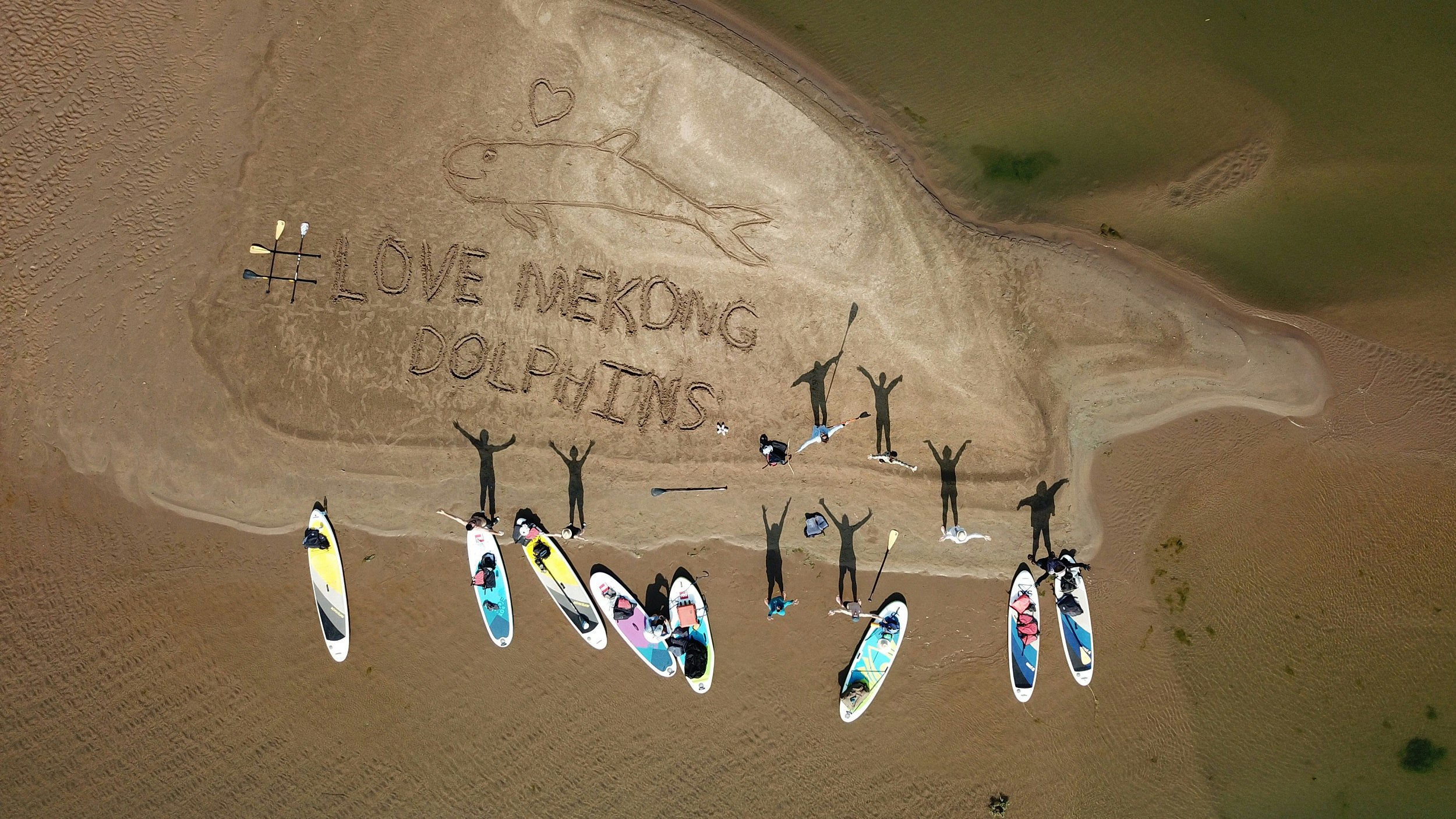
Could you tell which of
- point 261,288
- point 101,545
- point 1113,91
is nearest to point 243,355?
point 261,288

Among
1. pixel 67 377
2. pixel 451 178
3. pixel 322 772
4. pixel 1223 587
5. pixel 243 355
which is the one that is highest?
pixel 451 178

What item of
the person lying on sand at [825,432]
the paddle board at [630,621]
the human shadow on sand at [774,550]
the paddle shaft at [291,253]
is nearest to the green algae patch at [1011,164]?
the person lying on sand at [825,432]

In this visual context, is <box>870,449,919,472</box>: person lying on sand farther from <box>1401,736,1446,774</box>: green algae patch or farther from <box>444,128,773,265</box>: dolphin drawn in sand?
<box>1401,736,1446,774</box>: green algae patch

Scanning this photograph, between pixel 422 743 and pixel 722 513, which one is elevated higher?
pixel 722 513

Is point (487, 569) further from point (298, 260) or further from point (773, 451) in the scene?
point (298, 260)

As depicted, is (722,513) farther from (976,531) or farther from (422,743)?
(422,743)

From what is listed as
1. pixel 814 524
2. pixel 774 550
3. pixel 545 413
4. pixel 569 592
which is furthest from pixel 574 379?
pixel 814 524

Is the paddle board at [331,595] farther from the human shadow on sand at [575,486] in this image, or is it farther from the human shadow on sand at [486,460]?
the human shadow on sand at [575,486]
